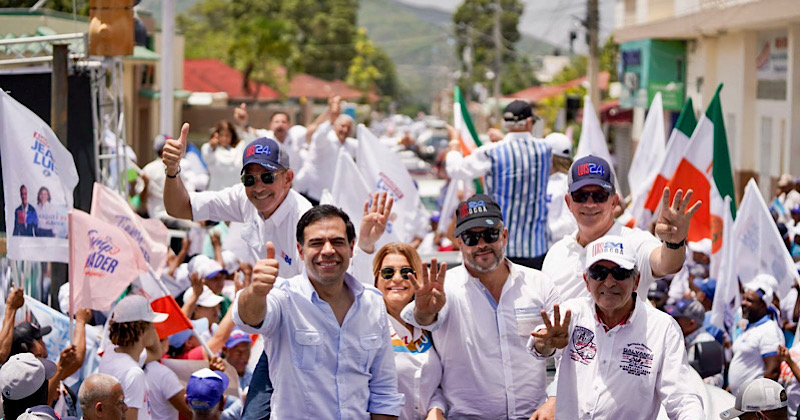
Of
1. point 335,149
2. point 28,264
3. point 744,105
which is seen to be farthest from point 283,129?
point 744,105

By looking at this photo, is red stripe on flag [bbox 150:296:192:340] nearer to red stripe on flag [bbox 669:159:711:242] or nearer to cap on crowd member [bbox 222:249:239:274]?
cap on crowd member [bbox 222:249:239:274]

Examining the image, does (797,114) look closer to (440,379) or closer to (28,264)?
(28,264)

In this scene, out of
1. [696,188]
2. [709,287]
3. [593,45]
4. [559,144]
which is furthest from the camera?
[593,45]

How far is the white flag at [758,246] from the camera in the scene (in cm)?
812

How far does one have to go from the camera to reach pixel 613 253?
4.70 meters

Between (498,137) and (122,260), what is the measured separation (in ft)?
9.51

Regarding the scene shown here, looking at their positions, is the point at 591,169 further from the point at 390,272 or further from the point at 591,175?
the point at 390,272

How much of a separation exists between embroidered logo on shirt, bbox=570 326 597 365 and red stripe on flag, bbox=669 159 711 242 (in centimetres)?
505

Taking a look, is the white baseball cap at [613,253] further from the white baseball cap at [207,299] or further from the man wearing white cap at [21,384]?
the white baseball cap at [207,299]

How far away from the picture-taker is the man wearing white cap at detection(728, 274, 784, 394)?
739 centimetres

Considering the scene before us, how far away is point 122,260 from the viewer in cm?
763

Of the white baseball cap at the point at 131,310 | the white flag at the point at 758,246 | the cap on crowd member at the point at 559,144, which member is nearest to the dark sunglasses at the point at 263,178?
Result: the white baseball cap at the point at 131,310

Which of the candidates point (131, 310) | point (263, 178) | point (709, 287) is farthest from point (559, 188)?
point (131, 310)

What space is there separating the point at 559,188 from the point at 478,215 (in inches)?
153
